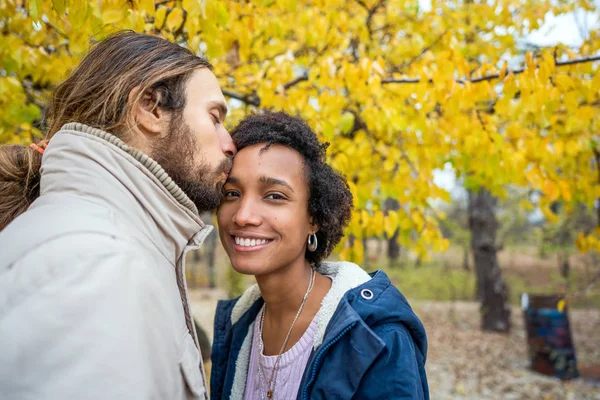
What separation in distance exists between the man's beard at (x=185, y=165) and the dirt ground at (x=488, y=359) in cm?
545

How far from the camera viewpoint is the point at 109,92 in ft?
5.29

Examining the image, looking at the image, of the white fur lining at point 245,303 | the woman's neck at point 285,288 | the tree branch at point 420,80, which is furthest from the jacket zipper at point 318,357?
the tree branch at point 420,80

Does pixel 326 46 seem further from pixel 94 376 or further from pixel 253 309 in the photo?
pixel 94 376

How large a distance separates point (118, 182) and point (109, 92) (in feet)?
1.67

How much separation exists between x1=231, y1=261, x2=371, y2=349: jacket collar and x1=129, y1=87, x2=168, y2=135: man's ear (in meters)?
0.98

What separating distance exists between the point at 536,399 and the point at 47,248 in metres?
6.50

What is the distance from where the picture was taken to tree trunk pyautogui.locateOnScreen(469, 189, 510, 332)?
8.83 m

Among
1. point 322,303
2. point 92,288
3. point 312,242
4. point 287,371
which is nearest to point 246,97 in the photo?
point 312,242

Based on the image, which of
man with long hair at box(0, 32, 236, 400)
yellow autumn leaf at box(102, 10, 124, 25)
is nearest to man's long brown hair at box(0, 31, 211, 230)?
man with long hair at box(0, 32, 236, 400)

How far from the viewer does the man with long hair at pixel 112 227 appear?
942 mm

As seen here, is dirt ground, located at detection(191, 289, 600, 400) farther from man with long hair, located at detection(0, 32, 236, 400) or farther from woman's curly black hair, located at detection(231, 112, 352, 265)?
man with long hair, located at detection(0, 32, 236, 400)

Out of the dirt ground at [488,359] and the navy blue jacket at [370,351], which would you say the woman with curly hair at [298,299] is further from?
the dirt ground at [488,359]

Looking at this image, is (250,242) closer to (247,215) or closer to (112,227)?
(247,215)

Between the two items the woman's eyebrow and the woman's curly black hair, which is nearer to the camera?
the woman's eyebrow
